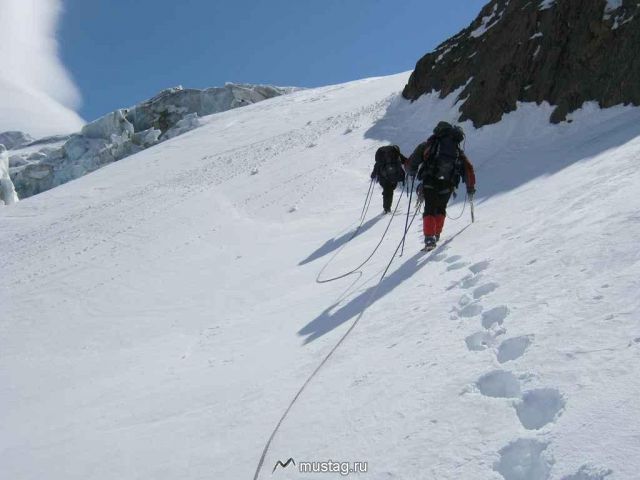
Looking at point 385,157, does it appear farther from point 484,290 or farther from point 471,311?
point 471,311

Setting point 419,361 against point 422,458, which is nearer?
point 422,458

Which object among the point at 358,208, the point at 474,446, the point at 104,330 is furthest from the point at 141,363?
the point at 358,208

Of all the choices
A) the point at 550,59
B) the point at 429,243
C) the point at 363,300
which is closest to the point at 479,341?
the point at 363,300

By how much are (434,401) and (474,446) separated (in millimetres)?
462

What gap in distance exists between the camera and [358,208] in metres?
11.1

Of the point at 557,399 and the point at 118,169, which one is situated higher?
the point at 118,169

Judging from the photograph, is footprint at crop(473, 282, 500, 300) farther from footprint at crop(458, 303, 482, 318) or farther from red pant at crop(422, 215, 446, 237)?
red pant at crop(422, 215, 446, 237)

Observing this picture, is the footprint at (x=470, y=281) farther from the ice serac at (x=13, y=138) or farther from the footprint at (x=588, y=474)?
the ice serac at (x=13, y=138)

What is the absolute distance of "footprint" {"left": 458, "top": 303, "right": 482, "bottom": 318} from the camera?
Result: 371 centimetres

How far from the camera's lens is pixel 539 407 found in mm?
2393

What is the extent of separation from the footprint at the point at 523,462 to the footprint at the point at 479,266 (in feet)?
8.43

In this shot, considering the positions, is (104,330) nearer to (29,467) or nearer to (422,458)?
(29,467)

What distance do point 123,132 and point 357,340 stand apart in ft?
208

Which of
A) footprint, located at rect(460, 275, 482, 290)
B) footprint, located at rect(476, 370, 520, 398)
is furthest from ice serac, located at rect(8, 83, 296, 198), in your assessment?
footprint, located at rect(476, 370, 520, 398)
